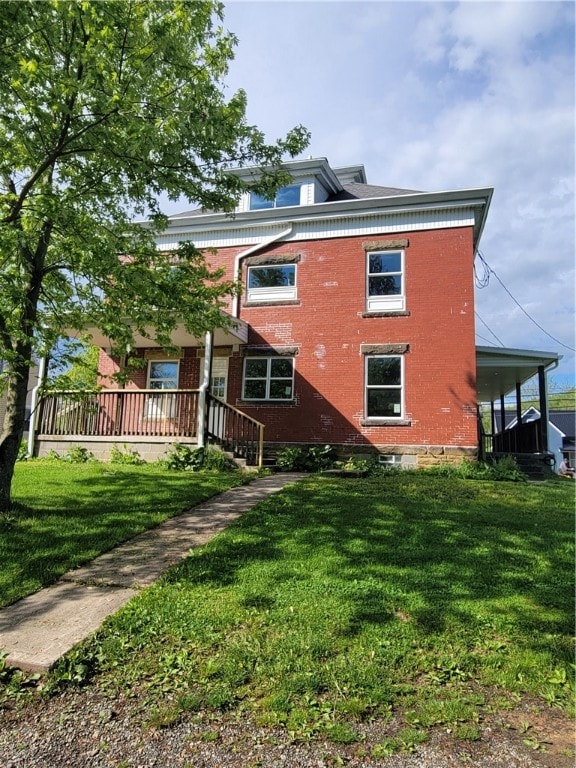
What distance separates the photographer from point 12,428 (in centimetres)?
682

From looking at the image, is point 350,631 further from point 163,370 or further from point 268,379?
point 163,370

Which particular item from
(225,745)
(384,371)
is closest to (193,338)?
(384,371)

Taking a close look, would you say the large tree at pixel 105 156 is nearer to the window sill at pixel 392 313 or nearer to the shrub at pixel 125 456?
the shrub at pixel 125 456

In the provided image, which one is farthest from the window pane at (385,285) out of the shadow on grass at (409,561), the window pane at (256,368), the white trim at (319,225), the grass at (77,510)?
the shadow on grass at (409,561)

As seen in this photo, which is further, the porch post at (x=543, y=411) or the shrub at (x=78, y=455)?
the porch post at (x=543, y=411)

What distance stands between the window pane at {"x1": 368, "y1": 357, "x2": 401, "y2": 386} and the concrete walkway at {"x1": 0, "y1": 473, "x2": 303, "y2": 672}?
25.3ft

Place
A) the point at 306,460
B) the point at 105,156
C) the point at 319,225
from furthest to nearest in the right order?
the point at 319,225 < the point at 306,460 < the point at 105,156

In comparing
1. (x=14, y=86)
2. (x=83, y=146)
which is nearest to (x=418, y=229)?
(x=83, y=146)

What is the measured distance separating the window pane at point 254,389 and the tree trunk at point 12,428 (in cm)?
824

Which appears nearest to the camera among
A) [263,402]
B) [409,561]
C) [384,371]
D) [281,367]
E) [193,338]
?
[409,561]

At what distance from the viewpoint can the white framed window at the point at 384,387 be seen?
1363 centimetres

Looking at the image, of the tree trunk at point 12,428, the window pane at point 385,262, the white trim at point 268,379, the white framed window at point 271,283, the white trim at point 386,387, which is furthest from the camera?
the white framed window at point 271,283

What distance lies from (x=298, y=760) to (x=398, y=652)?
1.12 meters

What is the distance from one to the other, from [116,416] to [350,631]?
10660 mm
